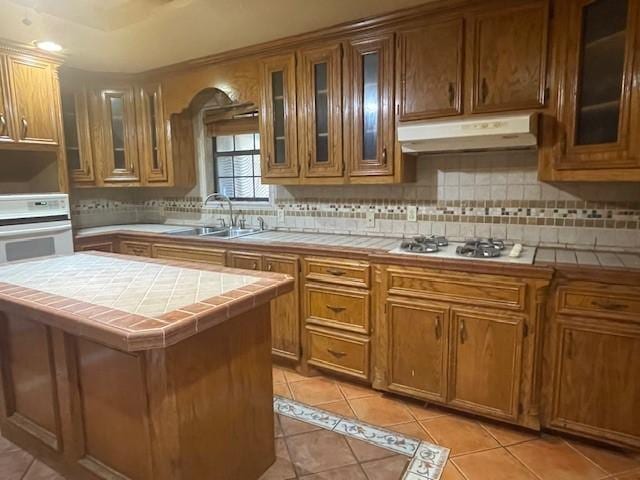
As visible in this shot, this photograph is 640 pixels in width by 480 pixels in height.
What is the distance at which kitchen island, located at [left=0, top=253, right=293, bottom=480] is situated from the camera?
134 cm

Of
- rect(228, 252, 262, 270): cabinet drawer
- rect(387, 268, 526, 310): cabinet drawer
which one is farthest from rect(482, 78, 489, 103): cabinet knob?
rect(228, 252, 262, 270): cabinet drawer

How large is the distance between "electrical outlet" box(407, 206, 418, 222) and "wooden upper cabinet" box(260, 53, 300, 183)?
0.87 m

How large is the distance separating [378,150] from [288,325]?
1.35 meters

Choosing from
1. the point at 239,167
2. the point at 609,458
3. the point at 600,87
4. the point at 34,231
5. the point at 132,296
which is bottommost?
the point at 609,458

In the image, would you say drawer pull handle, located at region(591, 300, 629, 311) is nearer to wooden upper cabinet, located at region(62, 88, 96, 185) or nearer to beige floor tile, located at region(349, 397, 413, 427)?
beige floor tile, located at region(349, 397, 413, 427)

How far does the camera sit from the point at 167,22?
2.64 metres

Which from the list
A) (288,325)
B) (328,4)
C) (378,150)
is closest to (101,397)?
(288,325)

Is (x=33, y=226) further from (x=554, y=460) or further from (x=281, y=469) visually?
(x=554, y=460)

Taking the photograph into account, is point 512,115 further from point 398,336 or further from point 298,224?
point 298,224

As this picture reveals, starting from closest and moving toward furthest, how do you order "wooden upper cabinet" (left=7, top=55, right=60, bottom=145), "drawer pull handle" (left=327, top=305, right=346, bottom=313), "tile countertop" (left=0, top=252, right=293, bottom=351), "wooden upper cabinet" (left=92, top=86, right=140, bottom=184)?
"tile countertop" (left=0, top=252, right=293, bottom=351) < "drawer pull handle" (left=327, top=305, right=346, bottom=313) < "wooden upper cabinet" (left=7, top=55, right=60, bottom=145) < "wooden upper cabinet" (left=92, top=86, right=140, bottom=184)

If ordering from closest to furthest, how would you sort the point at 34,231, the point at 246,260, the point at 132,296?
the point at 132,296 → the point at 246,260 → the point at 34,231

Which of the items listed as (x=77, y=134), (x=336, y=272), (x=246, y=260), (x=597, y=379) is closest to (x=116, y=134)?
(x=77, y=134)

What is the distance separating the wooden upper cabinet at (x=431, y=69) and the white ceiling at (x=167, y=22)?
0.62 feet

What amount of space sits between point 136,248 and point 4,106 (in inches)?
56.3
